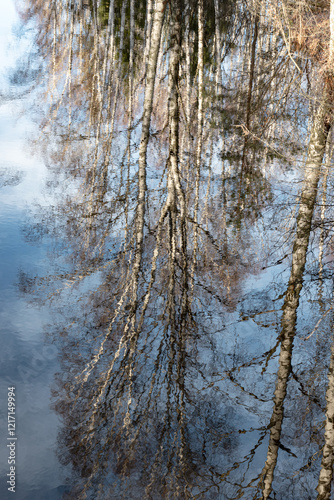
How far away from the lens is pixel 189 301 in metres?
3.92

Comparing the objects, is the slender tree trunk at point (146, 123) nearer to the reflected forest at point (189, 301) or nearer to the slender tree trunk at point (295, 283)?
the reflected forest at point (189, 301)

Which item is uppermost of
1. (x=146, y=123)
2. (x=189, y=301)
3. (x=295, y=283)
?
(x=146, y=123)

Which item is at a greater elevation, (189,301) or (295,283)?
(295,283)

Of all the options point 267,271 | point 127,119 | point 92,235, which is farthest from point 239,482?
point 127,119

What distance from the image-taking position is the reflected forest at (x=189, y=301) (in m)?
2.71

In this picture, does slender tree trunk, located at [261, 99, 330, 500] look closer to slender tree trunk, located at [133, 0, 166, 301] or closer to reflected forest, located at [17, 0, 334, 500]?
reflected forest, located at [17, 0, 334, 500]

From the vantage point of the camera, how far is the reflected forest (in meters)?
2.71

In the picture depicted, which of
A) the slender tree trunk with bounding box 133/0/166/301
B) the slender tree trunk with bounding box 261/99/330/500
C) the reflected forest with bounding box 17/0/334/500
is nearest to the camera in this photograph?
the reflected forest with bounding box 17/0/334/500

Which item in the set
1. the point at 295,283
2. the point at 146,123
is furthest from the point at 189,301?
the point at 146,123

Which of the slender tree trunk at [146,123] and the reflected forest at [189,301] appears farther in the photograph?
the slender tree trunk at [146,123]

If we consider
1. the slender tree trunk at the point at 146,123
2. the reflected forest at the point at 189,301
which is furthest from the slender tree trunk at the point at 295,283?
the slender tree trunk at the point at 146,123

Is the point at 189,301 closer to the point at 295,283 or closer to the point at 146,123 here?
the point at 295,283

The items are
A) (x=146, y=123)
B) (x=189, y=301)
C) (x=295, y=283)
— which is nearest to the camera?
(x=189, y=301)

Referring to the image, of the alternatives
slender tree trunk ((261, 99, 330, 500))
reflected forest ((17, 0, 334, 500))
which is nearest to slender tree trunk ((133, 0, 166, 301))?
reflected forest ((17, 0, 334, 500))
